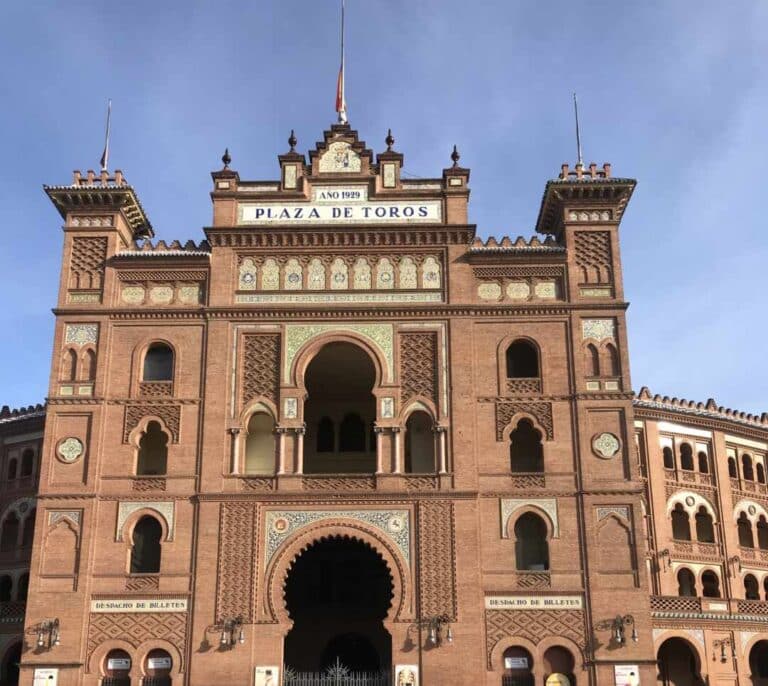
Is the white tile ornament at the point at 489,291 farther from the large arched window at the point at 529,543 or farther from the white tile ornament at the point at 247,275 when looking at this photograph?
the white tile ornament at the point at 247,275

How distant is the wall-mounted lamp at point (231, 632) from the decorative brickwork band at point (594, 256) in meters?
15.2

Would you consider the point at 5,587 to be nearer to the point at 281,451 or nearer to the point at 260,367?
the point at 281,451

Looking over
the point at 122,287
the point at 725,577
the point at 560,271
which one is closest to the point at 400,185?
the point at 560,271

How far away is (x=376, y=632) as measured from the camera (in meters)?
37.7

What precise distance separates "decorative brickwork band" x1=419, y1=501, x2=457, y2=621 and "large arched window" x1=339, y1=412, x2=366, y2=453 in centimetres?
720

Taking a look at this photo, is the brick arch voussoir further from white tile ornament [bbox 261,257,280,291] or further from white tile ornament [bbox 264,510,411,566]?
white tile ornament [bbox 261,257,280,291]

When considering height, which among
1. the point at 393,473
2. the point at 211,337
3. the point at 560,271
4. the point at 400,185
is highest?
the point at 400,185

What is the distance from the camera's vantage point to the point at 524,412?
34000 millimetres

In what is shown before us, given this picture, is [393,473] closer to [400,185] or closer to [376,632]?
[376,632]

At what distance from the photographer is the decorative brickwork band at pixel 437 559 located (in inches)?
1254

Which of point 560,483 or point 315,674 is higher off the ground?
point 560,483

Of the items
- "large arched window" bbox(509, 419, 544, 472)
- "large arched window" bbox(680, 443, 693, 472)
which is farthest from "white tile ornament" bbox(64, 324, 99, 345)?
"large arched window" bbox(680, 443, 693, 472)

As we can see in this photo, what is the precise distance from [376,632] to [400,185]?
604 inches

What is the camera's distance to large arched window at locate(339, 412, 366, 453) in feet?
130
